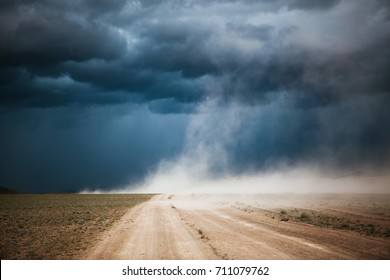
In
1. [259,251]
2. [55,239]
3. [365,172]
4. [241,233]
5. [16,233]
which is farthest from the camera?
[365,172]

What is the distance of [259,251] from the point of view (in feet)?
41.1

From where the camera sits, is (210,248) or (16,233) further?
(16,233)
